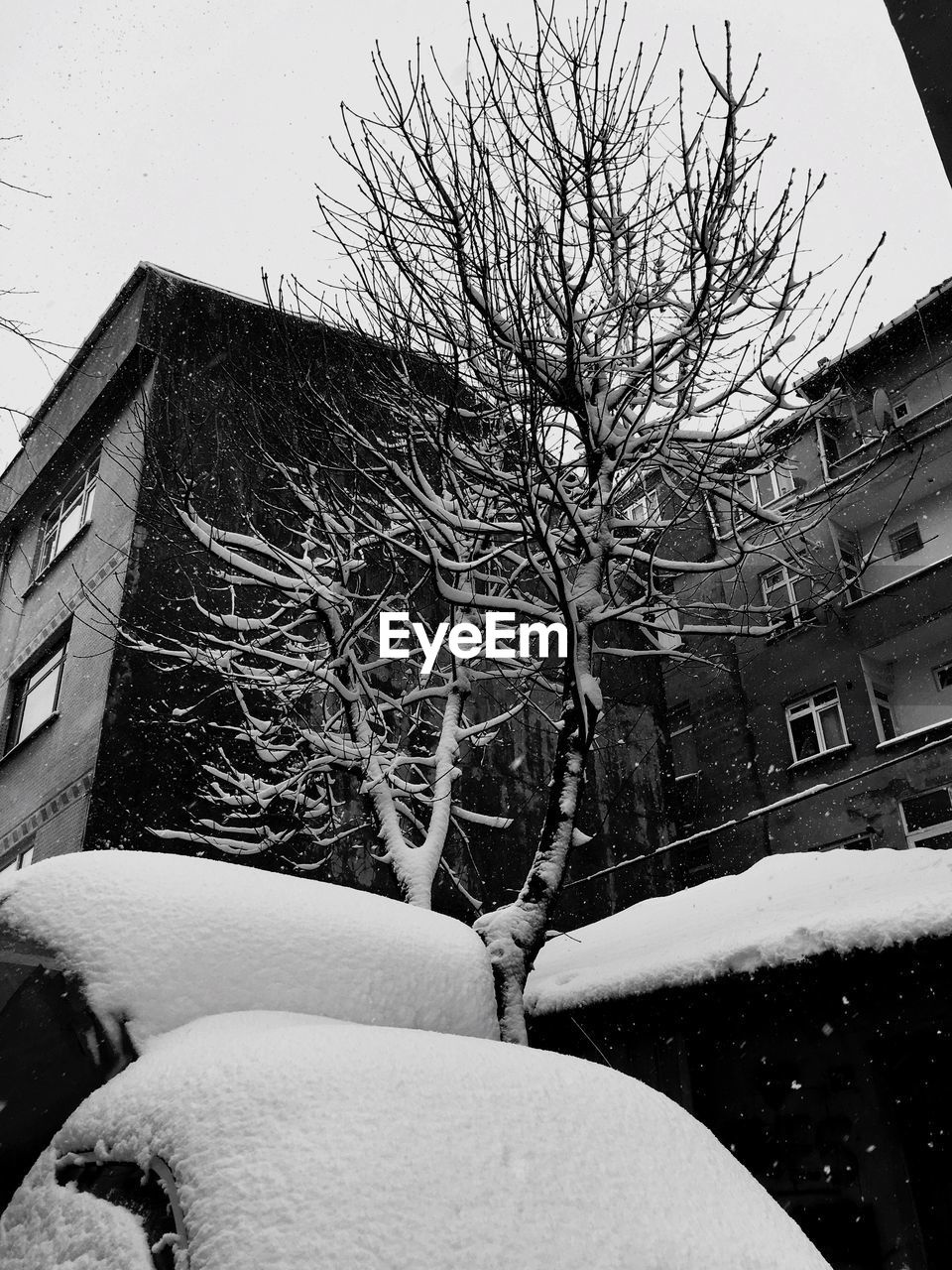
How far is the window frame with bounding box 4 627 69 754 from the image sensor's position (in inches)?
469

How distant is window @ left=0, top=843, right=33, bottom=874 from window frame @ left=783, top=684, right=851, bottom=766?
47.8 ft

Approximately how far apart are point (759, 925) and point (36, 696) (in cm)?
1040

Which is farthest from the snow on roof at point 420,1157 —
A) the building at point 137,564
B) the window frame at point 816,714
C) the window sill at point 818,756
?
the window frame at point 816,714

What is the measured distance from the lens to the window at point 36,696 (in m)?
12.1

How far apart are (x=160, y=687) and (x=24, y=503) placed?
20.2ft

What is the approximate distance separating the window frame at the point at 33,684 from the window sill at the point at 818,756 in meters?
14.2

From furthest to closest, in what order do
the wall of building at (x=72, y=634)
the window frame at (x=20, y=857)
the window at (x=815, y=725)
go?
the window at (x=815, y=725), the window frame at (x=20, y=857), the wall of building at (x=72, y=634)

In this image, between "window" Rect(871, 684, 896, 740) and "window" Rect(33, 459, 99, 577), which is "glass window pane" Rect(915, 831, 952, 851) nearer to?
"window" Rect(871, 684, 896, 740)

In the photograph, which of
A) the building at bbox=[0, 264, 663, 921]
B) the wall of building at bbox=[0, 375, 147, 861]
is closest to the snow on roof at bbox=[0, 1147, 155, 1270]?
the building at bbox=[0, 264, 663, 921]

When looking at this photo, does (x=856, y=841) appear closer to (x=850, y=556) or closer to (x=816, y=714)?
(x=816, y=714)

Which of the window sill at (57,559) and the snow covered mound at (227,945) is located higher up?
the window sill at (57,559)

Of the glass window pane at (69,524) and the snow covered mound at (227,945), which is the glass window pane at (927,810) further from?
the snow covered mound at (227,945)

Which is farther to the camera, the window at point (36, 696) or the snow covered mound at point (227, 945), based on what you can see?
the window at point (36, 696)

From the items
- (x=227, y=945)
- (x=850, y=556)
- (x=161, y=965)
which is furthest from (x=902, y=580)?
(x=161, y=965)
